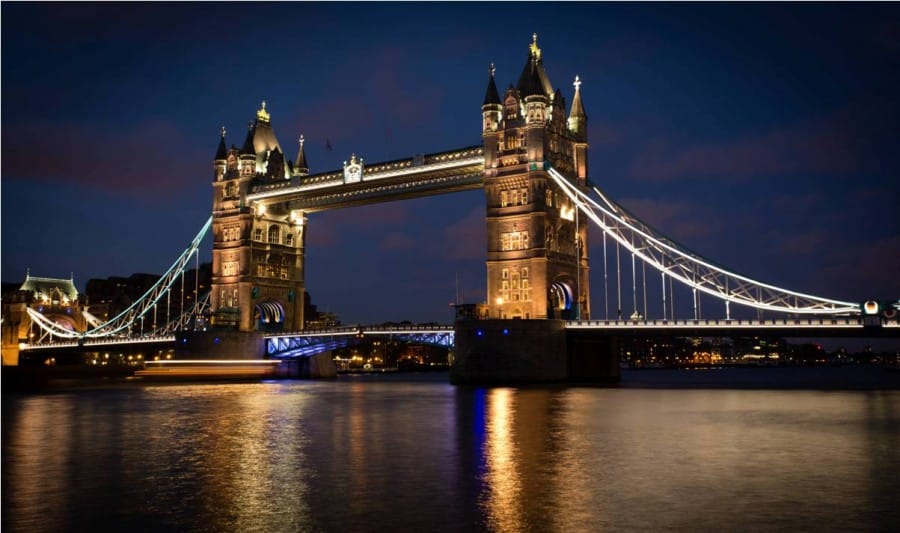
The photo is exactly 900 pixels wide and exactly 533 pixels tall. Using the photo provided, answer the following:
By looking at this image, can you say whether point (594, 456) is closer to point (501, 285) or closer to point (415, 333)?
point (501, 285)

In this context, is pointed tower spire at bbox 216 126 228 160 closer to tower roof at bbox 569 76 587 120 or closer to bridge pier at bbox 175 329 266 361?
bridge pier at bbox 175 329 266 361

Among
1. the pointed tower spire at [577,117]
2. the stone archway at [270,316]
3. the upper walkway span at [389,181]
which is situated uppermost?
the pointed tower spire at [577,117]

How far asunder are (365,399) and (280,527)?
→ 33.7 metres

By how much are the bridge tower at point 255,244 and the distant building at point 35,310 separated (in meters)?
37.4

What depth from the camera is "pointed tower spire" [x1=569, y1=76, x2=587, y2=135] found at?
220ft

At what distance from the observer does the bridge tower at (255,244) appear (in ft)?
268

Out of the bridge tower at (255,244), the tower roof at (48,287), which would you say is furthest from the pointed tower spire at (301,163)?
the tower roof at (48,287)

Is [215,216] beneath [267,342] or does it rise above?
above

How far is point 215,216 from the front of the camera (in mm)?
85375

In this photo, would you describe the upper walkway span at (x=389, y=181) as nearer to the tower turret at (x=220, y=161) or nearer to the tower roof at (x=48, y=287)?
the tower turret at (x=220, y=161)

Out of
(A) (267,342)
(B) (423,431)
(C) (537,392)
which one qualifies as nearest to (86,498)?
(B) (423,431)

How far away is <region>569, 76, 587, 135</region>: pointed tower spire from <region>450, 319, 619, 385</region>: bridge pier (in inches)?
687

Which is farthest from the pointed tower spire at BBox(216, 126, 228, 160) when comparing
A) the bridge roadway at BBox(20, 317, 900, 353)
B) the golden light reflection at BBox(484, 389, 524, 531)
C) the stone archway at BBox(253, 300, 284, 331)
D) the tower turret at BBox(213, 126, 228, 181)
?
the golden light reflection at BBox(484, 389, 524, 531)

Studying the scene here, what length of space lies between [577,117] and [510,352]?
2161 centimetres
